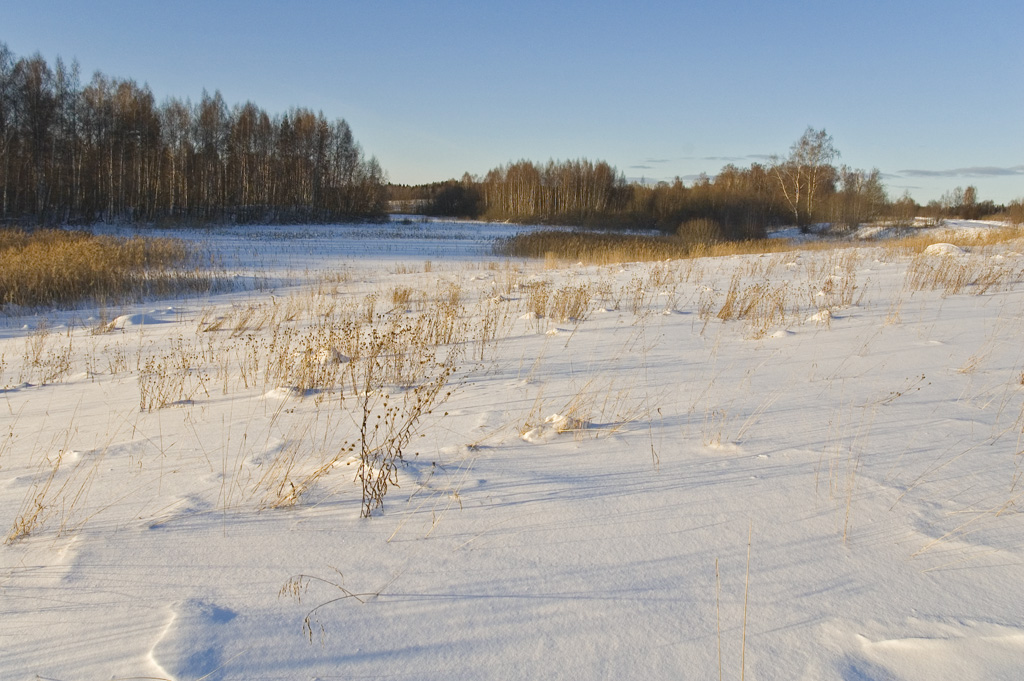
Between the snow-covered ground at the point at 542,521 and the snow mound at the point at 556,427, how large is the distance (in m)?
0.03

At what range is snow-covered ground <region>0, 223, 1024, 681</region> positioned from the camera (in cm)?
178

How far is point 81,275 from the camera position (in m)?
11.7

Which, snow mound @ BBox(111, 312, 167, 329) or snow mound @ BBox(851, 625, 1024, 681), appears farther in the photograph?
snow mound @ BBox(111, 312, 167, 329)

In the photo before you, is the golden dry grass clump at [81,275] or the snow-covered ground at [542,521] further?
the golden dry grass clump at [81,275]

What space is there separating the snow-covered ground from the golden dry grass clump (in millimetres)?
6802

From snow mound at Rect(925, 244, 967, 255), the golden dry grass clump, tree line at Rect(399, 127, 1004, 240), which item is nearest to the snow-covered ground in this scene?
the golden dry grass clump

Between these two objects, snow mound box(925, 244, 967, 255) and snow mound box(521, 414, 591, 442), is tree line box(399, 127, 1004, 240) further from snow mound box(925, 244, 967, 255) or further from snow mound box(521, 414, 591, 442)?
snow mound box(521, 414, 591, 442)

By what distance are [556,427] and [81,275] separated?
12.0m

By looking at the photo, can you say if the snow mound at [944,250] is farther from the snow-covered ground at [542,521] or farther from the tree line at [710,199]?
the tree line at [710,199]

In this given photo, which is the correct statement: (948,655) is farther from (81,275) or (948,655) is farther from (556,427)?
(81,275)

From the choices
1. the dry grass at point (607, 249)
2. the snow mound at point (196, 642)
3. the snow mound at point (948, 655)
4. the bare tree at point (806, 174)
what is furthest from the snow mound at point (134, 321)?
the bare tree at point (806, 174)

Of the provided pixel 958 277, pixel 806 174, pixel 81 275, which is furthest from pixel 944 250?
pixel 806 174

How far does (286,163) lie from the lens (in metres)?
43.0

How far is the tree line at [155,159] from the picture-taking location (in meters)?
28.7
